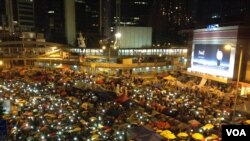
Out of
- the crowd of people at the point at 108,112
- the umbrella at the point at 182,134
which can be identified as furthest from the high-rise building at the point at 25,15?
the umbrella at the point at 182,134

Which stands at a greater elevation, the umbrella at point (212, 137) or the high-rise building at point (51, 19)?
the high-rise building at point (51, 19)

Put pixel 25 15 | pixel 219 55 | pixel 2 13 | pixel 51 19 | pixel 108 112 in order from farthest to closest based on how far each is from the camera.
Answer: pixel 25 15 → pixel 51 19 → pixel 2 13 → pixel 219 55 → pixel 108 112

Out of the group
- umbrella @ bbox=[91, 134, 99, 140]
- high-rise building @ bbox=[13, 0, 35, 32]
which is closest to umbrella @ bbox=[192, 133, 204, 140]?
umbrella @ bbox=[91, 134, 99, 140]

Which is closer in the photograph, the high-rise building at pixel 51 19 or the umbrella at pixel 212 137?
the umbrella at pixel 212 137

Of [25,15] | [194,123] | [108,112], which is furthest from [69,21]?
[194,123]

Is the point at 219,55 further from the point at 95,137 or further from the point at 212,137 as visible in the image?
the point at 95,137

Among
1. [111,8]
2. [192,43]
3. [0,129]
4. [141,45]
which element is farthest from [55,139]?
[111,8]

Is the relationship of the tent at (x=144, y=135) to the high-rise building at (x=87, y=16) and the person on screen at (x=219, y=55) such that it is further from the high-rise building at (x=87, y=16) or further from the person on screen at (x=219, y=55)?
the high-rise building at (x=87, y=16)
